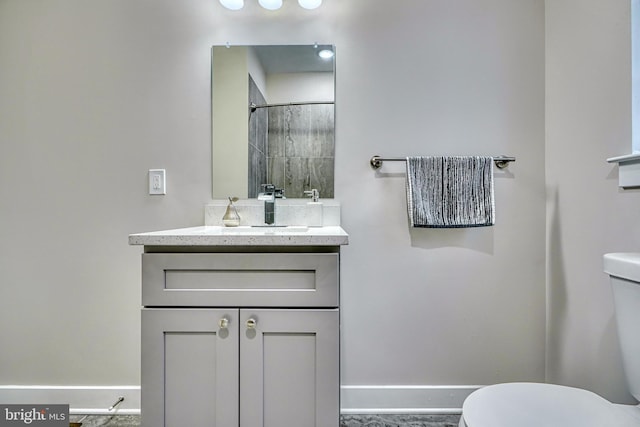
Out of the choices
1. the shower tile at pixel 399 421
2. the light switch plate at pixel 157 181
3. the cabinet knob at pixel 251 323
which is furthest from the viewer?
the light switch plate at pixel 157 181

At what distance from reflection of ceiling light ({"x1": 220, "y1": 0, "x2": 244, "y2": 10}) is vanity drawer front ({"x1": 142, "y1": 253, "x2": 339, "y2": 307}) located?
3.88ft

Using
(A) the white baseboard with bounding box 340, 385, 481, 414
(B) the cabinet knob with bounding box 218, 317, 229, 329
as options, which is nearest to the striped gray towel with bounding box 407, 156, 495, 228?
(A) the white baseboard with bounding box 340, 385, 481, 414

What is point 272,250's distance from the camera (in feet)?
3.31

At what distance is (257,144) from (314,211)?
42 centimetres

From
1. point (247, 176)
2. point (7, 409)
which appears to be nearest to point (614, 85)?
point (247, 176)

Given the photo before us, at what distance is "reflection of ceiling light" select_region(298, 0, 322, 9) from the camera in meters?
1.46

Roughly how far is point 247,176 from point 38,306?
119 cm

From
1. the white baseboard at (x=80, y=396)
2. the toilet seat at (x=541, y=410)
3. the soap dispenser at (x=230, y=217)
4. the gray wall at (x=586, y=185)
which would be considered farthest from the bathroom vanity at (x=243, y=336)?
the gray wall at (x=586, y=185)

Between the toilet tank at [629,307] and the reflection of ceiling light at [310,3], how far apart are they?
150 cm

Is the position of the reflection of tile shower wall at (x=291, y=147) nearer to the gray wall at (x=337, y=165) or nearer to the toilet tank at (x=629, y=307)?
the gray wall at (x=337, y=165)

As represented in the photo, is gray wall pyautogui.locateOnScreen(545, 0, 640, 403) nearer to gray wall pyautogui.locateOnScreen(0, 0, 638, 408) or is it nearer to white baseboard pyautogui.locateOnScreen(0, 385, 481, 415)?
gray wall pyautogui.locateOnScreen(0, 0, 638, 408)

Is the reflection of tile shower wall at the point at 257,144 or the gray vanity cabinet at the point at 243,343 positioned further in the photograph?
the reflection of tile shower wall at the point at 257,144

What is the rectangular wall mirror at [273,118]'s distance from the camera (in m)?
1.53

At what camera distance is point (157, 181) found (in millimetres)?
1538
